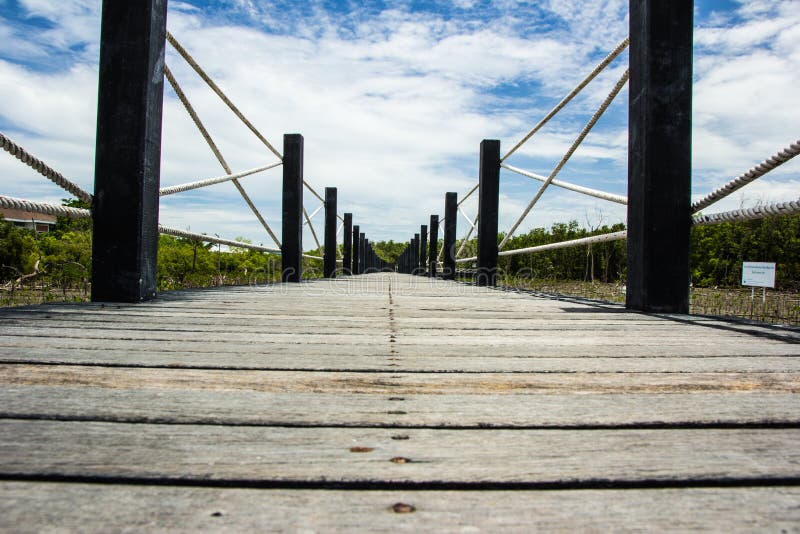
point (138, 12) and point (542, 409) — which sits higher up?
point (138, 12)

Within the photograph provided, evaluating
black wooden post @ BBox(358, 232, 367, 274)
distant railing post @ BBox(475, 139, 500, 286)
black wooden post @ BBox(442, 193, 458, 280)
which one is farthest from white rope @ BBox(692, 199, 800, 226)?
black wooden post @ BBox(358, 232, 367, 274)

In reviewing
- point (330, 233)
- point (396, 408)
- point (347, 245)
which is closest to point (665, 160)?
point (396, 408)

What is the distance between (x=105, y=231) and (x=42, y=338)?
3.53 feet

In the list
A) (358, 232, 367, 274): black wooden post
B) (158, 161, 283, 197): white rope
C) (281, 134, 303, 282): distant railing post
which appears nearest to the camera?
(158, 161, 283, 197): white rope

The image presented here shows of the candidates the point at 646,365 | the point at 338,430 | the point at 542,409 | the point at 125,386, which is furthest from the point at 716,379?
the point at 125,386

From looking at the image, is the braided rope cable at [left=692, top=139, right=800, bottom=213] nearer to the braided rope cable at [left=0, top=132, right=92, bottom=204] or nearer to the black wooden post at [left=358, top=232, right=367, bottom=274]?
the braided rope cable at [left=0, top=132, right=92, bottom=204]

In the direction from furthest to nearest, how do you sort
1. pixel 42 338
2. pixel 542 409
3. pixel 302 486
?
pixel 42 338 < pixel 542 409 < pixel 302 486

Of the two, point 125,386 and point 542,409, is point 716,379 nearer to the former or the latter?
point 542,409

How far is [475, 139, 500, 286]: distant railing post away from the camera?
574 cm

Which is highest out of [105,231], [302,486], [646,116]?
[646,116]

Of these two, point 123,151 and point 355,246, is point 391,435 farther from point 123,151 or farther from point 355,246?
point 355,246

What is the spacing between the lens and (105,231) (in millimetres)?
2334

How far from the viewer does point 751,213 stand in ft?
6.64

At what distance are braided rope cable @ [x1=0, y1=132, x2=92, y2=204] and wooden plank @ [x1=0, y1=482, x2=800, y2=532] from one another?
178 centimetres
